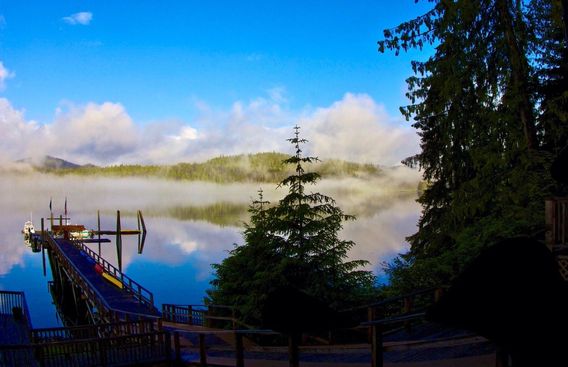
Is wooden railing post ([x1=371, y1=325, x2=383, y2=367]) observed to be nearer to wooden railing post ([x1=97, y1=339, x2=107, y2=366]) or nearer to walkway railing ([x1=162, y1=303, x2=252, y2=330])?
wooden railing post ([x1=97, y1=339, x2=107, y2=366])

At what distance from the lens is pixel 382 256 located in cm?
5150

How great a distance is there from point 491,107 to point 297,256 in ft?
30.6

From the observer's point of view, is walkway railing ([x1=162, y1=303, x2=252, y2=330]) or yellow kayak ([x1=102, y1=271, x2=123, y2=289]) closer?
walkway railing ([x1=162, y1=303, x2=252, y2=330])

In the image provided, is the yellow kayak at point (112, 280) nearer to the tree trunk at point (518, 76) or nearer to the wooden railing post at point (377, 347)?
the tree trunk at point (518, 76)

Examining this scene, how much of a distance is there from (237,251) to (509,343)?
65.7 feet

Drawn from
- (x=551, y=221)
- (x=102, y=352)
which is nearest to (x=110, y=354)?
(x=102, y=352)

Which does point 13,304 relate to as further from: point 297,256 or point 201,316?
point 297,256

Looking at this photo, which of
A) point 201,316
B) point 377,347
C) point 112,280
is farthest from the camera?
point 112,280

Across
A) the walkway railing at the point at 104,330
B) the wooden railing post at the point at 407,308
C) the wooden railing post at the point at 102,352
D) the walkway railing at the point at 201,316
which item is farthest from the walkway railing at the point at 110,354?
the walkway railing at the point at 201,316

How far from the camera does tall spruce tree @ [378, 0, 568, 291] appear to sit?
14.5 meters

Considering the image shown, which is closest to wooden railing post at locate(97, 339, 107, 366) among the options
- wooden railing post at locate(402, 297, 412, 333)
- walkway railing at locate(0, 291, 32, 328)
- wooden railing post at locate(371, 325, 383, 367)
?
wooden railing post at locate(402, 297, 412, 333)

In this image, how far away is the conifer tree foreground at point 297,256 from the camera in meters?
19.0

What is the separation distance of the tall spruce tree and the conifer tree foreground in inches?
117

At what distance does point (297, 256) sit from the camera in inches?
782
